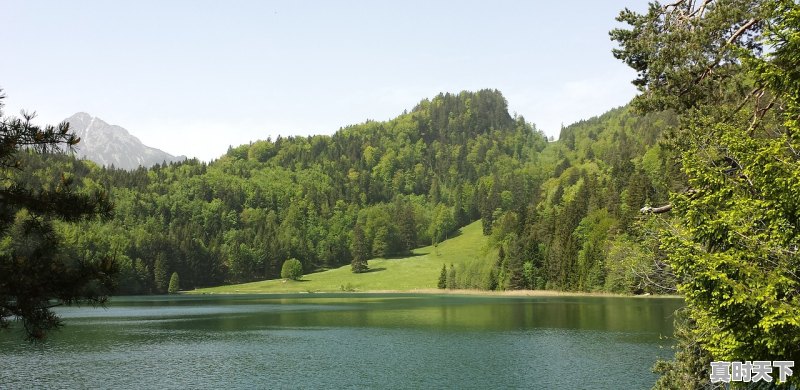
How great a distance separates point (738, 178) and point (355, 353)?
44.7 m

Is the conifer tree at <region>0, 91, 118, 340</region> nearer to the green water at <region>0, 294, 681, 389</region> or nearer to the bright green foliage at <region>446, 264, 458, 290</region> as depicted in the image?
the green water at <region>0, 294, 681, 389</region>

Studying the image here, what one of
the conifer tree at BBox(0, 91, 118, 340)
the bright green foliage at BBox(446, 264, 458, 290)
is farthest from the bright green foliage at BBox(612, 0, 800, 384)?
the bright green foliage at BBox(446, 264, 458, 290)

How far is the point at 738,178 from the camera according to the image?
722 inches

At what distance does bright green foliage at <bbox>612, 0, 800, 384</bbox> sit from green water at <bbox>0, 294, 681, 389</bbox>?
10991mm

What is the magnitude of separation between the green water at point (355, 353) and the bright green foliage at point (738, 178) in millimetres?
10991

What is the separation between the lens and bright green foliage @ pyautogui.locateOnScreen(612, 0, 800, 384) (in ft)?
53.1

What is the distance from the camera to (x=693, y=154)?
18.5 m

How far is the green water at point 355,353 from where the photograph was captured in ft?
145

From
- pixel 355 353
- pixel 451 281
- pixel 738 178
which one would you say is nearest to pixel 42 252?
pixel 738 178

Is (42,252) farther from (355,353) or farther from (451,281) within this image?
(451,281)

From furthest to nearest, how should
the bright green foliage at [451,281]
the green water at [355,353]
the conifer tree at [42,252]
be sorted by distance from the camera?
the bright green foliage at [451,281] → the green water at [355,353] → the conifer tree at [42,252]

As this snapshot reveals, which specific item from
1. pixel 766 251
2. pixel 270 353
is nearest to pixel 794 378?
pixel 766 251

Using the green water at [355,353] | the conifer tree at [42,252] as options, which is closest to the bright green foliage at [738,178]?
the green water at [355,353]

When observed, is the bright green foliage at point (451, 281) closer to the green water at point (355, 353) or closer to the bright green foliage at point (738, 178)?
the green water at point (355, 353)
